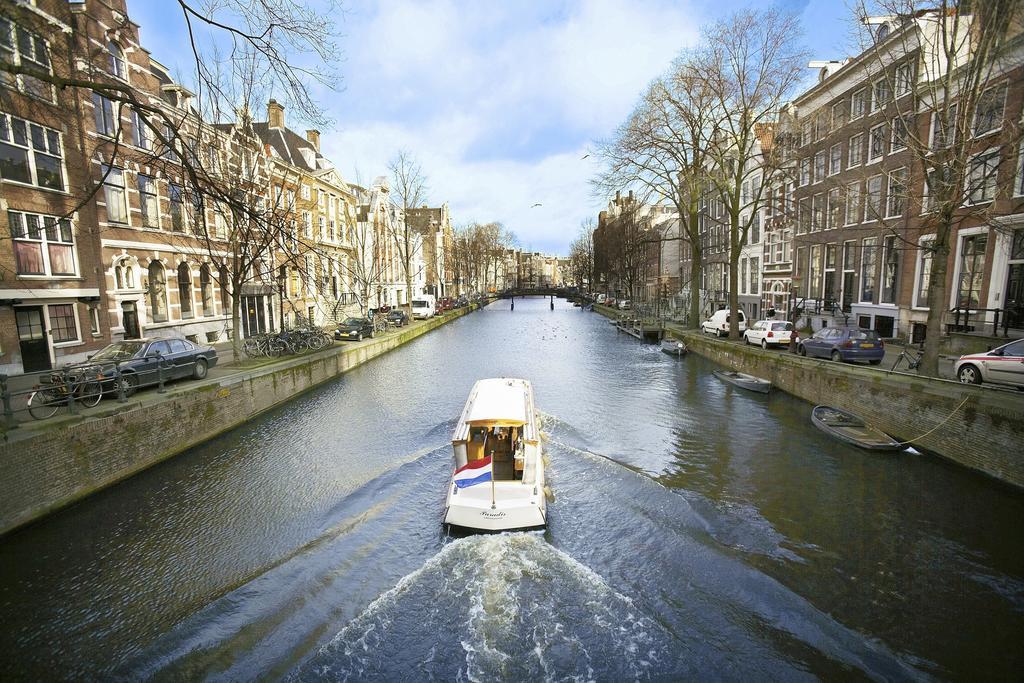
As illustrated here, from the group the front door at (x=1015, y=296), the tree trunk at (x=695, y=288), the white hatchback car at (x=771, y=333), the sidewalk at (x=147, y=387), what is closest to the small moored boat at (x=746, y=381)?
the white hatchback car at (x=771, y=333)

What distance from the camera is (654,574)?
26.9ft

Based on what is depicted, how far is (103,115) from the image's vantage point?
20.3 meters

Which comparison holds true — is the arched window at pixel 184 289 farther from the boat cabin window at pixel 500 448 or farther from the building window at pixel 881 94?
the building window at pixel 881 94

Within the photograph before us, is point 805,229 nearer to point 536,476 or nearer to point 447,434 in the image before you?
point 447,434

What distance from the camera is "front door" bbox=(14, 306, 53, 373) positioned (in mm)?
16922

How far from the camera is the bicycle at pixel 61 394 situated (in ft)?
34.4

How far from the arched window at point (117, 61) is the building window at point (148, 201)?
425cm

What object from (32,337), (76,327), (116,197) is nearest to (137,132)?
(116,197)

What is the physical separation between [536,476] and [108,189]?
23.2 metres

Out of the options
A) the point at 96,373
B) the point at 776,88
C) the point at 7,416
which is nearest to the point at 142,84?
the point at 96,373

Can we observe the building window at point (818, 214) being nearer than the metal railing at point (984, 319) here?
No

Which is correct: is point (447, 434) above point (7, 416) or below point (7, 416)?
below

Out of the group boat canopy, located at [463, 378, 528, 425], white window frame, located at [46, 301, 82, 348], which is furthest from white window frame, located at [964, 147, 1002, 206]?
white window frame, located at [46, 301, 82, 348]

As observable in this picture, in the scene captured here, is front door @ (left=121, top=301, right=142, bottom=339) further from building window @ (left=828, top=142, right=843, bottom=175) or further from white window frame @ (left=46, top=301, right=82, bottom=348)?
building window @ (left=828, top=142, right=843, bottom=175)
